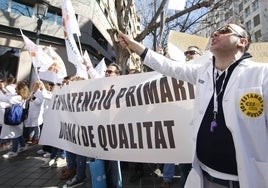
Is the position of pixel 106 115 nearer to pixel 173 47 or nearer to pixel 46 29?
pixel 173 47

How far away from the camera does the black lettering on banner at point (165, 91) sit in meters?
3.50

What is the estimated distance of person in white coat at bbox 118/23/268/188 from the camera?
5.89 feet

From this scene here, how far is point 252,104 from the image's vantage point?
1.81 meters

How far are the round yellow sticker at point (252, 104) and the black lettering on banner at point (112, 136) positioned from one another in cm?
212

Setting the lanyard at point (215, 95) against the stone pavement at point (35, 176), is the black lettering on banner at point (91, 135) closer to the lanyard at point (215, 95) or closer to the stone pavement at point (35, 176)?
the stone pavement at point (35, 176)

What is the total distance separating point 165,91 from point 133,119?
21.1 inches

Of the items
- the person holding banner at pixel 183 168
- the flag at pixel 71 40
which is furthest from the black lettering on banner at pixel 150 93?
the flag at pixel 71 40

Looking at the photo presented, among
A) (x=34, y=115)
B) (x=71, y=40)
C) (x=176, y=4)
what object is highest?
(x=176, y=4)

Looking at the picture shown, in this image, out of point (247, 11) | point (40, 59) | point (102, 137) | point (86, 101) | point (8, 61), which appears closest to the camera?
point (102, 137)

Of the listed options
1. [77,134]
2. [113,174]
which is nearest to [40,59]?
[77,134]

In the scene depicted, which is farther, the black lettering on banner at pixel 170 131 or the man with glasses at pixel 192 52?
the man with glasses at pixel 192 52

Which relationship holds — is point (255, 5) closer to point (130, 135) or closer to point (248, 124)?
point (130, 135)

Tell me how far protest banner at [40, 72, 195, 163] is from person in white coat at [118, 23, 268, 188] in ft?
3.73

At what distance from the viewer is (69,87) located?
4.58 meters
